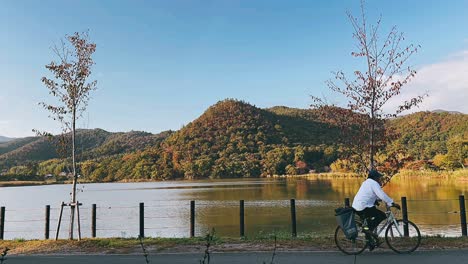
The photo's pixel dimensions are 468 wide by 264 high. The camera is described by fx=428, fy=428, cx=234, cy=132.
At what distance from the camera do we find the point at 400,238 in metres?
8.69

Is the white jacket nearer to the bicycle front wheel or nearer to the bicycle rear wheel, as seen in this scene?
the bicycle rear wheel

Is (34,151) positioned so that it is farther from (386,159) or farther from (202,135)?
(386,159)

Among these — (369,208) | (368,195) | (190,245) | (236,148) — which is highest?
(236,148)

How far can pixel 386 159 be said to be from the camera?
12664 millimetres

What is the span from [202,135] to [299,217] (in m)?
95.4

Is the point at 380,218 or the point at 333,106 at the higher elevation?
the point at 333,106

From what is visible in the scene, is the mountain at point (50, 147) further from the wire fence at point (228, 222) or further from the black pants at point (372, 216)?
the black pants at point (372, 216)

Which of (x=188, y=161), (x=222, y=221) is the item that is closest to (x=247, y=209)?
(x=222, y=221)

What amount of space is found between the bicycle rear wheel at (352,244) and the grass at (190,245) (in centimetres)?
65

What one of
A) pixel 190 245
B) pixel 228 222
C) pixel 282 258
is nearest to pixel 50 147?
pixel 228 222

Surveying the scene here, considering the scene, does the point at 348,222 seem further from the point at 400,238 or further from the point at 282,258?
the point at 282,258

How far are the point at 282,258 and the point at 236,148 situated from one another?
102195 millimetres

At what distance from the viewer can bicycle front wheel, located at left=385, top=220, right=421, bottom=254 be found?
28.3 ft

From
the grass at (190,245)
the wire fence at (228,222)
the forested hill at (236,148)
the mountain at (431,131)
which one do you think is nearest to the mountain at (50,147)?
the forested hill at (236,148)
